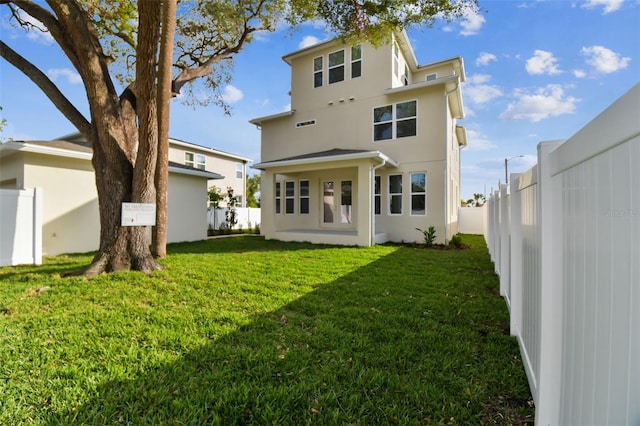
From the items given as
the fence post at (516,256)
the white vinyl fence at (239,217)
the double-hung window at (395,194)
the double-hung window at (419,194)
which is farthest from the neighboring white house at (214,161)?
the fence post at (516,256)

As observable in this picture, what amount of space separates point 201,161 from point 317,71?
11448 mm

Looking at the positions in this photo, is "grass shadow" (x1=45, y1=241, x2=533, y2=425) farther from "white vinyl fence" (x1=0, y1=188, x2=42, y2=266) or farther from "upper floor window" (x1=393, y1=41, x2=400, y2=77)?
"upper floor window" (x1=393, y1=41, x2=400, y2=77)

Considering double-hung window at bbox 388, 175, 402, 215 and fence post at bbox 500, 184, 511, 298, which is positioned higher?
double-hung window at bbox 388, 175, 402, 215

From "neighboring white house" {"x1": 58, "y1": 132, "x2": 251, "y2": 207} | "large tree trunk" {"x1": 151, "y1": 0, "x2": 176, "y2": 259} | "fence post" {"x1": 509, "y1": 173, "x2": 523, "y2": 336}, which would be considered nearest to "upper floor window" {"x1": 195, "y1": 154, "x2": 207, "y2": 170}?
"neighboring white house" {"x1": 58, "y1": 132, "x2": 251, "y2": 207}

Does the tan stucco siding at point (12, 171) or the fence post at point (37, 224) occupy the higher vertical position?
the tan stucco siding at point (12, 171)

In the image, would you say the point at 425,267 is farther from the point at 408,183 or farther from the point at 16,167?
the point at 16,167

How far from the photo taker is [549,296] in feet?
5.61

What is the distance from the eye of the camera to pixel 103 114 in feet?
19.7

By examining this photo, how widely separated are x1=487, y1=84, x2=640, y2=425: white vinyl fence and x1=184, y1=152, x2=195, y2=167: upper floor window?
69.6 feet

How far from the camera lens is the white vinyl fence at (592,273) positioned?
3.06 feet

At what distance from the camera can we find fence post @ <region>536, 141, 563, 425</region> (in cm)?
163

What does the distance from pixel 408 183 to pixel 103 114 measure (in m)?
9.58

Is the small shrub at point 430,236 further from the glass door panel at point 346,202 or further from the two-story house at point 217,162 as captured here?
the two-story house at point 217,162

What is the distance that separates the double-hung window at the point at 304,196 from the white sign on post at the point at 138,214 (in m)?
8.03
